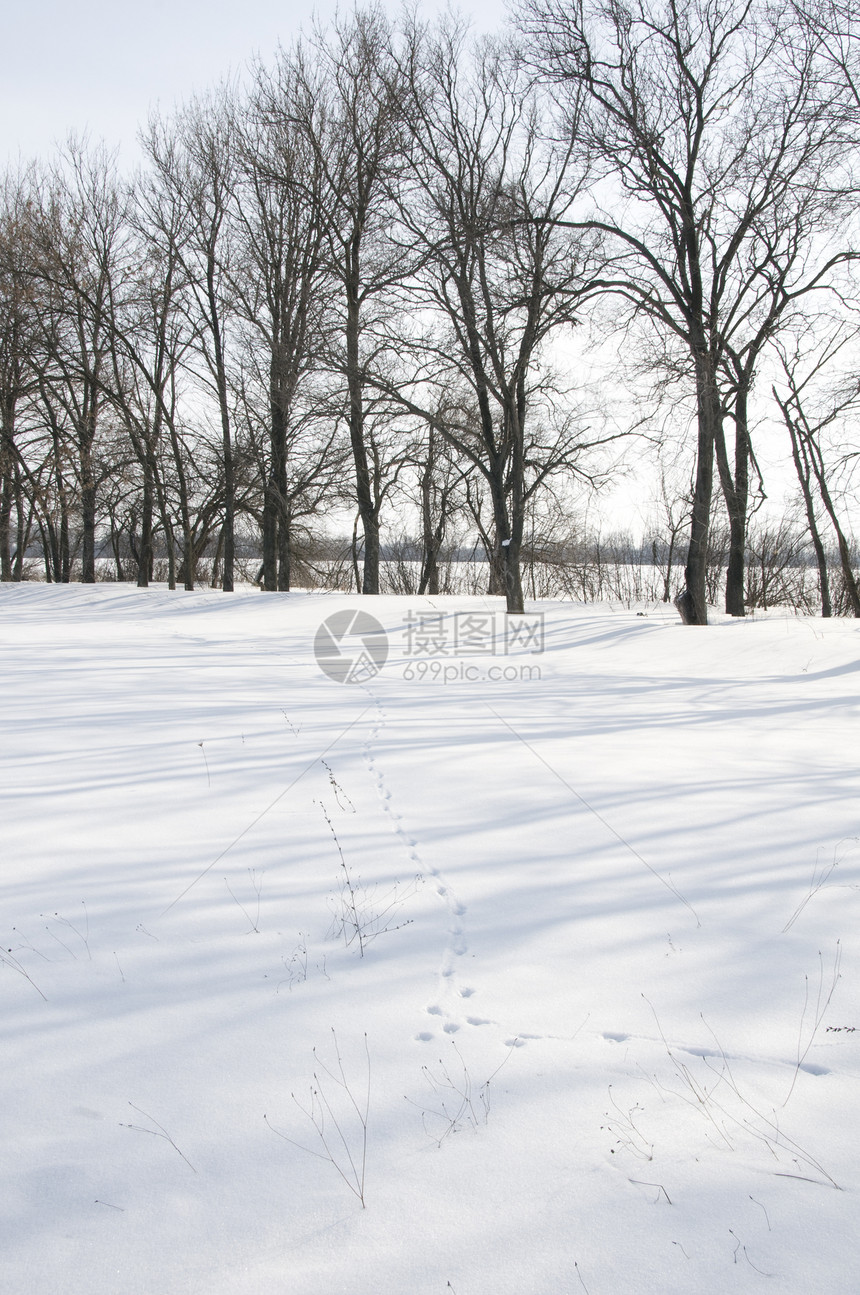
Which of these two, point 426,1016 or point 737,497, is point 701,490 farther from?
point 426,1016

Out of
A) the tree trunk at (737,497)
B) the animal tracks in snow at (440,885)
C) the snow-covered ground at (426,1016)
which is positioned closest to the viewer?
the snow-covered ground at (426,1016)

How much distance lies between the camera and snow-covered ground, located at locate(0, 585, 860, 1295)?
1.75 metres

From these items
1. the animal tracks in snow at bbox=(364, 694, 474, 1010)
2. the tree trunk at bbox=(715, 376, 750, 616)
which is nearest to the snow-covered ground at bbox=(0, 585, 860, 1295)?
the animal tracks in snow at bbox=(364, 694, 474, 1010)

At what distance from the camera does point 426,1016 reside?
2.58 m

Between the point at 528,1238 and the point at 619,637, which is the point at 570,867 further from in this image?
the point at 619,637

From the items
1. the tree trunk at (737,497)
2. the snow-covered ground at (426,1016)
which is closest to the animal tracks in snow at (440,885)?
the snow-covered ground at (426,1016)

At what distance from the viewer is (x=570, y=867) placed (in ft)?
12.2

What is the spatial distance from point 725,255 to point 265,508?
15.2 m

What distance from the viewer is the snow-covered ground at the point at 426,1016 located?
175 centimetres

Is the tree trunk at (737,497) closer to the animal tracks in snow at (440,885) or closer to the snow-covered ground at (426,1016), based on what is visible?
the snow-covered ground at (426,1016)


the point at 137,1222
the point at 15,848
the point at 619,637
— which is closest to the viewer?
the point at 137,1222

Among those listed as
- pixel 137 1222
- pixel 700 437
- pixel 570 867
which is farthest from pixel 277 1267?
pixel 700 437

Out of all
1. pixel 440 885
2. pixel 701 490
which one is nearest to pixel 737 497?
pixel 701 490

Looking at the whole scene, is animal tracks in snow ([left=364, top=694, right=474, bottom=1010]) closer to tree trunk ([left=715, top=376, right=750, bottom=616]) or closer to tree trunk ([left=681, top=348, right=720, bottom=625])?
tree trunk ([left=681, top=348, right=720, bottom=625])
